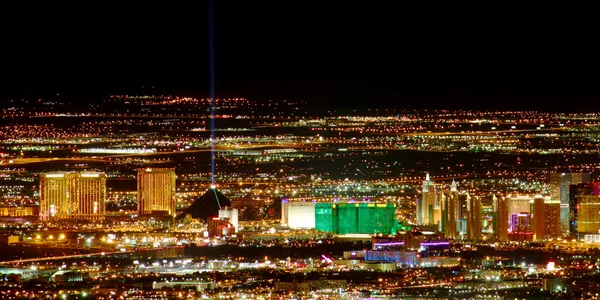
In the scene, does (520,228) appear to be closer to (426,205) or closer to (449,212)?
(449,212)

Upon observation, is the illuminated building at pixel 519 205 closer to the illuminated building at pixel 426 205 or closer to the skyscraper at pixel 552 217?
the skyscraper at pixel 552 217

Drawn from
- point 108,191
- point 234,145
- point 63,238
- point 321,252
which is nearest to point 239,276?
point 321,252

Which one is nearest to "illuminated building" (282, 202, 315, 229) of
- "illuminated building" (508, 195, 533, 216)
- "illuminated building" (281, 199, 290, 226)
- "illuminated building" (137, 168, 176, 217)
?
"illuminated building" (281, 199, 290, 226)

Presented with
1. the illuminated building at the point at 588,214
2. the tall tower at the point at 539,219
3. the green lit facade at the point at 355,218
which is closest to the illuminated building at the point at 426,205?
the green lit facade at the point at 355,218

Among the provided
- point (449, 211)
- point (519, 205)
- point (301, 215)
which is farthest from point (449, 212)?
point (301, 215)

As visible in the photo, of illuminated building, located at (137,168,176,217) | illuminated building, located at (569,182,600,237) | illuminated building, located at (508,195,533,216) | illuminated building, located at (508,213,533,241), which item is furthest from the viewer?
illuminated building, located at (137,168,176,217)

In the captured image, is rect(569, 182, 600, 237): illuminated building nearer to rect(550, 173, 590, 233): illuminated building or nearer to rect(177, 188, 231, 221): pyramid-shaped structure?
rect(550, 173, 590, 233): illuminated building
